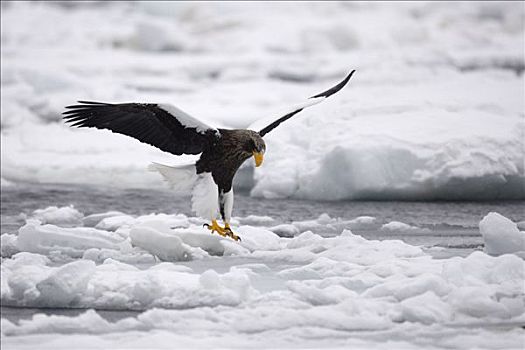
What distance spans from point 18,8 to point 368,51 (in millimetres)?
10529

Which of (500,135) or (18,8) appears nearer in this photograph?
(500,135)

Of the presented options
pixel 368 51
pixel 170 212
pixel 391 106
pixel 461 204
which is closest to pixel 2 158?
pixel 170 212

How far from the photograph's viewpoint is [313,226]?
5.80 m

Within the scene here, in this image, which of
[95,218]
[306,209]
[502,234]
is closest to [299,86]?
[306,209]

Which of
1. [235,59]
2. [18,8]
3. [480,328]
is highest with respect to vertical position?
[18,8]

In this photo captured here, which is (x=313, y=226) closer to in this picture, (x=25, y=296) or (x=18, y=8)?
(x=25, y=296)

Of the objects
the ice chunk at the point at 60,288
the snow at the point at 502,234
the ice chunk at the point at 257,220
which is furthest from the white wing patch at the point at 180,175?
the snow at the point at 502,234

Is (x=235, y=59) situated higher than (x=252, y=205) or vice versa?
(x=235, y=59)

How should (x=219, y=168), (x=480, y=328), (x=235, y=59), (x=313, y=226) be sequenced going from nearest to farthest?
(x=480, y=328) < (x=219, y=168) < (x=313, y=226) < (x=235, y=59)

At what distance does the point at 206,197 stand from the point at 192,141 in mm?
368

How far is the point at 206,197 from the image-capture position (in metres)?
5.32

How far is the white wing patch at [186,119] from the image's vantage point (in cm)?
500

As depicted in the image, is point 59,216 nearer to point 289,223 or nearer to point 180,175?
point 180,175

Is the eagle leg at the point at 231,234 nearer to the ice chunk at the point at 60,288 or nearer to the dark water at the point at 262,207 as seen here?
the dark water at the point at 262,207
